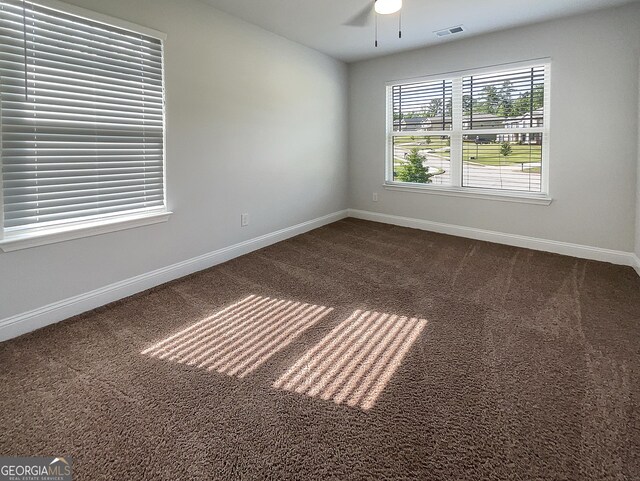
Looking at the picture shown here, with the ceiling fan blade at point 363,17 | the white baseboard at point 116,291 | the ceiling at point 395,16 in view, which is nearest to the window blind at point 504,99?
the ceiling at point 395,16

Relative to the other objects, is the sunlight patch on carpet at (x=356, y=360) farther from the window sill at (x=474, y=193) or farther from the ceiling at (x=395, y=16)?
the ceiling at (x=395, y=16)

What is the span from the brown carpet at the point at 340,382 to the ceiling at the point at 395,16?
2.45 meters

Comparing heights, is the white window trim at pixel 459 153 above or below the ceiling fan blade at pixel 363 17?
below

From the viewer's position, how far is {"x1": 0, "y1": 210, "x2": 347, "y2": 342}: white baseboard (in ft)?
7.85

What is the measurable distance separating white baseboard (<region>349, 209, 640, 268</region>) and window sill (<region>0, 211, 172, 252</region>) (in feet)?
10.6

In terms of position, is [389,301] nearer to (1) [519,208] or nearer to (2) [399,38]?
(1) [519,208]


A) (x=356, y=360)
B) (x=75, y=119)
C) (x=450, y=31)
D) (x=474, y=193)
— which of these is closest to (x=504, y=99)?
(x=450, y=31)

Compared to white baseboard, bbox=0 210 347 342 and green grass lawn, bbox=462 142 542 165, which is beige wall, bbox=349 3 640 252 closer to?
green grass lawn, bbox=462 142 542 165

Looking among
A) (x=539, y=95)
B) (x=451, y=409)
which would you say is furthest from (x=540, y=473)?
(x=539, y=95)

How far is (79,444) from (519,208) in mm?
4473

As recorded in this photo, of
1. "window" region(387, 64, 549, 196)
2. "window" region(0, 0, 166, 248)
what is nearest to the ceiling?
"window" region(387, 64, 549, 196)

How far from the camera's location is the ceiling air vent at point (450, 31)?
4.08 meters

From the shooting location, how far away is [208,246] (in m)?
3.72

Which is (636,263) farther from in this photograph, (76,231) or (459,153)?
(76,231)
